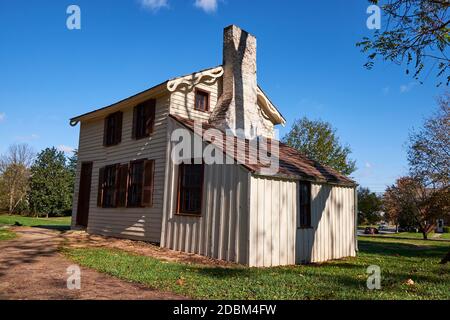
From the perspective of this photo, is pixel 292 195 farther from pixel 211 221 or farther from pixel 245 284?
pixel 245 284

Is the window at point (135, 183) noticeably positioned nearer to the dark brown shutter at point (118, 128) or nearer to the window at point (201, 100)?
the dark brown shutter at point (118, 128)

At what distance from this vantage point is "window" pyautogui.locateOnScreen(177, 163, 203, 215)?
1154 cm

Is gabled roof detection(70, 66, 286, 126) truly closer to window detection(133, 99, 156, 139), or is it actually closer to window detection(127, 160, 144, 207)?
window detection(133, 99, 156, 139)

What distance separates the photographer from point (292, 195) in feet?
36.9

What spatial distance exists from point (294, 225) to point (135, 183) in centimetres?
702

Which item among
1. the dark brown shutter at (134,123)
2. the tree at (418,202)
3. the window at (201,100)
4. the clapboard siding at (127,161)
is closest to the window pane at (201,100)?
the window at (201,100)

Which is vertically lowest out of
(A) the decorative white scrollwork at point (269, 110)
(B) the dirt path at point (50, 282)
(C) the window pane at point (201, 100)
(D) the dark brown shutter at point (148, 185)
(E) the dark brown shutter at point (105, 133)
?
(B) the dirt path at point (50, 282)

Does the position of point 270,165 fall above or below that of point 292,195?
above

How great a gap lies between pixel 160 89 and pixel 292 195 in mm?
6448

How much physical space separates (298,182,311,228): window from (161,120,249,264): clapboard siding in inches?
111

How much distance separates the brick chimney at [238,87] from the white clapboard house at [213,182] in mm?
46

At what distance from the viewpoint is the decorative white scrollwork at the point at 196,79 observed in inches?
528

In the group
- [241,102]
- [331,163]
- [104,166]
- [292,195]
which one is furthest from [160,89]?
[331,163]
